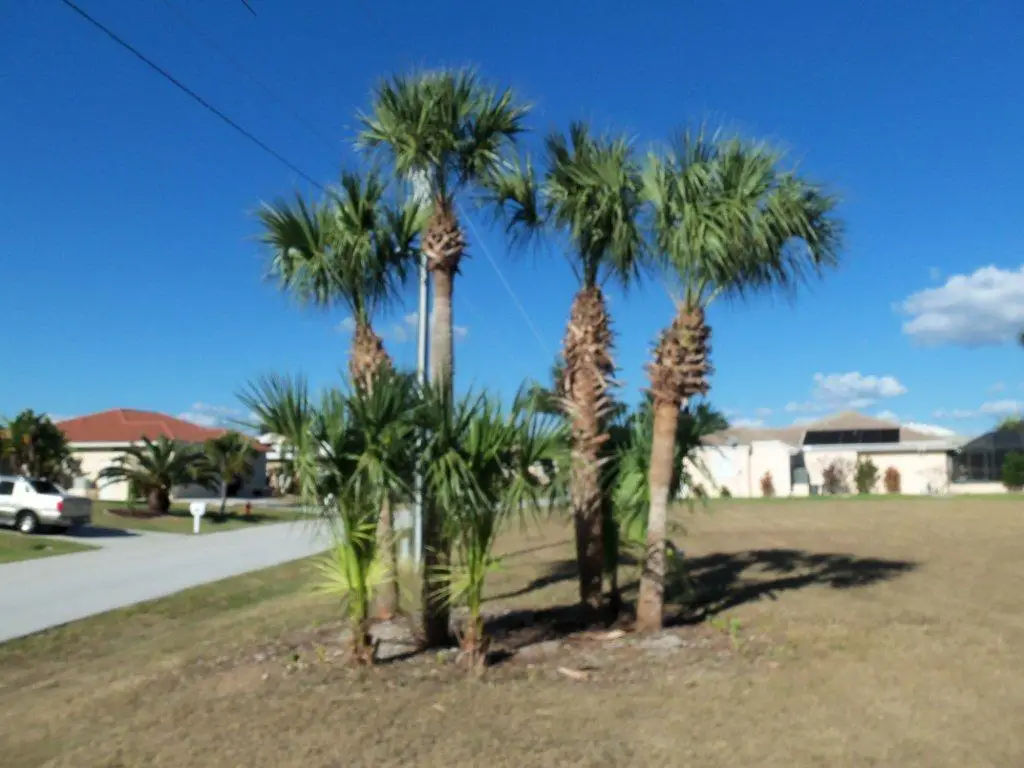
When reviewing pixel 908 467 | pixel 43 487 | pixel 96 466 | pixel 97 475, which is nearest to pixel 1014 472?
pixel 908 467

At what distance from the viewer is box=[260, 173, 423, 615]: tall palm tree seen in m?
12.3

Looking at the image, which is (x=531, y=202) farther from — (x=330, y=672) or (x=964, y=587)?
(x=964, y=587)

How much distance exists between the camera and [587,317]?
38.8ft

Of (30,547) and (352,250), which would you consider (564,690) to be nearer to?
(352,250)

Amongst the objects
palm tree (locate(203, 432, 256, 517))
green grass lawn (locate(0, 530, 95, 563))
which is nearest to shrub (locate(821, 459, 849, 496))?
palm tree (locate(203, 432, 256, 517))

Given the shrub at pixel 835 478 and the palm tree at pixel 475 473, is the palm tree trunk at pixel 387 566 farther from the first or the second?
the shrub at pixel 835 478

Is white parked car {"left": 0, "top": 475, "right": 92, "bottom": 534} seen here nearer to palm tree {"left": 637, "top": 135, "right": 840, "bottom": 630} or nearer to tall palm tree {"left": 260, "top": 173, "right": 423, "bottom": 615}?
tall palm tree {"left": 260, "top": 173, "right": 423, "bottom": 615}

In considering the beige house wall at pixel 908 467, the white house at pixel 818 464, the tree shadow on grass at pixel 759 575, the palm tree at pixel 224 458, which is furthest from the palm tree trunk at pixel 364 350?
the beige house wall at pixel 908 467

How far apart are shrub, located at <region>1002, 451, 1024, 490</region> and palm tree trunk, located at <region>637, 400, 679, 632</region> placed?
4215 cm

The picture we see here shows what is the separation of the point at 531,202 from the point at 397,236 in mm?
1715

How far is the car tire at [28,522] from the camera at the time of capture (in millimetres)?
28547

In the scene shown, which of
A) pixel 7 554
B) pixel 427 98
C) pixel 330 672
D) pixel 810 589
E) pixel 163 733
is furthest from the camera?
pixel 7 554

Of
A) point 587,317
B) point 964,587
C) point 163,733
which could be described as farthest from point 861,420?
point 163,733

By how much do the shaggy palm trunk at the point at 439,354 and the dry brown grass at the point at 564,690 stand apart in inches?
22.5
